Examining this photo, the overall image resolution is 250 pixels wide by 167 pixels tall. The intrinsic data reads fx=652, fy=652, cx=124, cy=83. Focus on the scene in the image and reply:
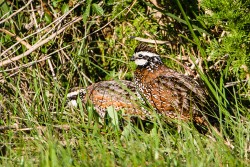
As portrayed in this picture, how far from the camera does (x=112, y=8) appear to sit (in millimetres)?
7754

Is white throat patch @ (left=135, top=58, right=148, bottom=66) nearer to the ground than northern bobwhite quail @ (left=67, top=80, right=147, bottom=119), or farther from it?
farther from it

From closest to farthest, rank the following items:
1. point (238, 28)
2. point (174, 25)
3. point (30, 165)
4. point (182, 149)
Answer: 1. point (30, 165)
2. point (182, 149)
3. point (238, 28)
4. point (174, 25)

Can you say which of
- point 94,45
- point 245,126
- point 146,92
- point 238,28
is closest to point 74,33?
point 94,45

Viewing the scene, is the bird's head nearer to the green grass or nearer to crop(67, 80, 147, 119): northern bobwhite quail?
the green grass

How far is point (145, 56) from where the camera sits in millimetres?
7133

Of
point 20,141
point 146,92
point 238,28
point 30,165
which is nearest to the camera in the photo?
A: point 30,165

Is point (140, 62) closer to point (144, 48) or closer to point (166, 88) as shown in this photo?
point (144, 48)

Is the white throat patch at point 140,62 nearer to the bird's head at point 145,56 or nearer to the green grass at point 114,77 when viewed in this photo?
the bird's head at point 145,56

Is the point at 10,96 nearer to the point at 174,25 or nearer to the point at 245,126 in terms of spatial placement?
the point at 174,25

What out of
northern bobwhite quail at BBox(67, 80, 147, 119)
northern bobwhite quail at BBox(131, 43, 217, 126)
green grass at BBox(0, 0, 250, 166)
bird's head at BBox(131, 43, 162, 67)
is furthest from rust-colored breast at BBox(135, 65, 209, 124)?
northern bobwhite quail at BBox(67, 80, 147, 119)

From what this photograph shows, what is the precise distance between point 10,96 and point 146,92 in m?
1.44

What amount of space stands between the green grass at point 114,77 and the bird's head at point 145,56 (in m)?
0.22

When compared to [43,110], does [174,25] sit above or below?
above

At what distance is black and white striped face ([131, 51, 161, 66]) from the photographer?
711 centimetres
